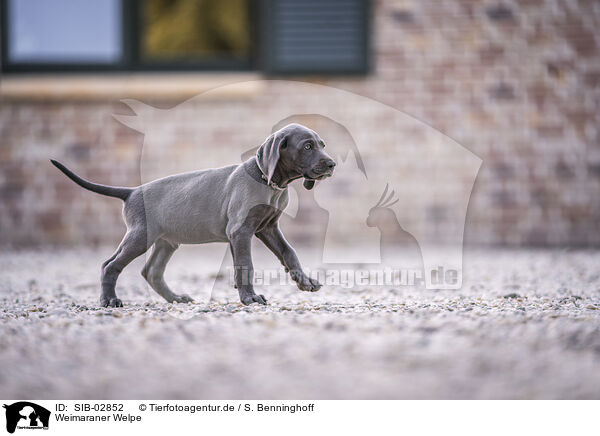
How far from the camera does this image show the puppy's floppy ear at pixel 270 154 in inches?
98.5

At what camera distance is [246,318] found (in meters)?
2.43

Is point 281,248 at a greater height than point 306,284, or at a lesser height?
greater

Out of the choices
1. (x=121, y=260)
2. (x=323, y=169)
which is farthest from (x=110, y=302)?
(x=323, y=169)

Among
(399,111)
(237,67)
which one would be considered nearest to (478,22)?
(399,111)

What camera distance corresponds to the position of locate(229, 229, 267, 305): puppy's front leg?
8.34 ft

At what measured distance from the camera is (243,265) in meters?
2.58

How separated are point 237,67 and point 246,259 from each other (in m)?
3.77

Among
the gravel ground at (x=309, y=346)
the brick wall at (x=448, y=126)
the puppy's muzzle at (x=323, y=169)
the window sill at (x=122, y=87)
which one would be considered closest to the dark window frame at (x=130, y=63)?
the window sill at (x=122, y=87)

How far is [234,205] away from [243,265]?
0.24m

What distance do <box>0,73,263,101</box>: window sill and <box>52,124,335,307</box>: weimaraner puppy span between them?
310cm

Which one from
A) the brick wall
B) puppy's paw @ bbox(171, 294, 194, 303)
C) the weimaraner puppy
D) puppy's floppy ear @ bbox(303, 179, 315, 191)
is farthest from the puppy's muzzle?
the brick wall

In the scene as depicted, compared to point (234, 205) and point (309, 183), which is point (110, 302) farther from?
point (309, 183)

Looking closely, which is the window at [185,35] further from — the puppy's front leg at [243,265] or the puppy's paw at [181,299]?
the puppy's front leg at [243,265]
